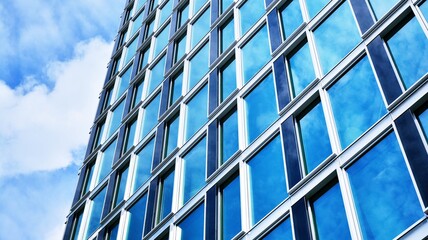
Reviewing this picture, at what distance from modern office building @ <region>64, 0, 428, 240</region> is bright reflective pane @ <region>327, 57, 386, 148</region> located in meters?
0.04

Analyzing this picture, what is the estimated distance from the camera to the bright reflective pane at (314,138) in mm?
20797

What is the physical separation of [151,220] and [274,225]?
312 inches

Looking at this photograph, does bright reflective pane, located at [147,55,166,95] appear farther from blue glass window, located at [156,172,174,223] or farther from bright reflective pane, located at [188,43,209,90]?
blue glass window, located at [156,172,174,223]

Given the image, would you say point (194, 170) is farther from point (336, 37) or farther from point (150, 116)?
point (150, 116)

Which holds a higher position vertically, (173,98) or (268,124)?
(173,98)

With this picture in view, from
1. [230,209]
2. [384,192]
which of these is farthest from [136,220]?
[384,192]

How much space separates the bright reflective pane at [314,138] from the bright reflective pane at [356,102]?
0.57 m

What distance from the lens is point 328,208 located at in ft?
62.3

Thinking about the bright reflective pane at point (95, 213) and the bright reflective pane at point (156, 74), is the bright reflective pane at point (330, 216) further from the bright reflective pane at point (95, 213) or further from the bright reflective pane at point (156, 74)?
the bright reflective pane at point (156, 74)

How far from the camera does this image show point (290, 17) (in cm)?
2816

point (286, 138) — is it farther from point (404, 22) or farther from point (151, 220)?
point (151, 220)

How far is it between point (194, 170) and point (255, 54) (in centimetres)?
559

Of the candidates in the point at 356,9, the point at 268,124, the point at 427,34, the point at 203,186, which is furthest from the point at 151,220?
the point at 427,34

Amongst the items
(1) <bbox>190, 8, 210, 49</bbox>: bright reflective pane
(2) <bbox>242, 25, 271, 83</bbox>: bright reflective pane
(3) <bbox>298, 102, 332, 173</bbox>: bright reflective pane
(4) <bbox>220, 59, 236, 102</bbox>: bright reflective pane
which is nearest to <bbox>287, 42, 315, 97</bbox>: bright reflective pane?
(3) <bbox>298, 102, 332, 173</bbox>: bright reflective pane
